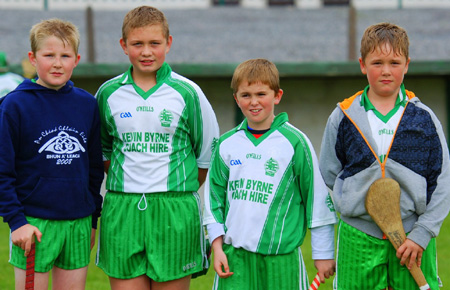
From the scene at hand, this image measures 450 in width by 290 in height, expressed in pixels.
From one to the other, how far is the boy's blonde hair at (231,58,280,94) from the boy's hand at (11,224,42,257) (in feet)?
4.05

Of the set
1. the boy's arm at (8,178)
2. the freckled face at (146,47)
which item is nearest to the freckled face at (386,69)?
the freckled face at (146,47)

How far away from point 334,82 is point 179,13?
696cm

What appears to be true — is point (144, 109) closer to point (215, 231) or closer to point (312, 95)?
point (215, 231)

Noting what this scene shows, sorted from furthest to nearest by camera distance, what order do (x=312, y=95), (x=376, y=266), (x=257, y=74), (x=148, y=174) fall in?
(x=312, y=95) < (x=148, y=174) < (x=257, y=74) < (x=376, y=266)

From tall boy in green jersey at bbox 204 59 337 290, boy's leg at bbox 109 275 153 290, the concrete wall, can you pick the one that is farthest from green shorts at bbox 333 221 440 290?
the concrete wall

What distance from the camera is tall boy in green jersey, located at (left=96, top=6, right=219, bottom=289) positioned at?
12.4 feet

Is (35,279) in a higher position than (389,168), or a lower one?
lower

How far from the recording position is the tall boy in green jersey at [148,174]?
12.4ft

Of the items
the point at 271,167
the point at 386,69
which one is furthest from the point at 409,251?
the point at 386,69

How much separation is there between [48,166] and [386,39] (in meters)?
1.78

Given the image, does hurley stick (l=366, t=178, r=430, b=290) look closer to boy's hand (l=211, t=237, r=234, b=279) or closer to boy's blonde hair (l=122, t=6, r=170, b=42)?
boy's hand (l=211, t=237, r=234, b=279)

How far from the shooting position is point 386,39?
3.46 metres

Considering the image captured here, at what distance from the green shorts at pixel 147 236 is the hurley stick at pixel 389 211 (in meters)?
1.02

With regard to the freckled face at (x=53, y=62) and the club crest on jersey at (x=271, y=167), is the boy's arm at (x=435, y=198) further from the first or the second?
the freckled face at (x=53, y=62)
